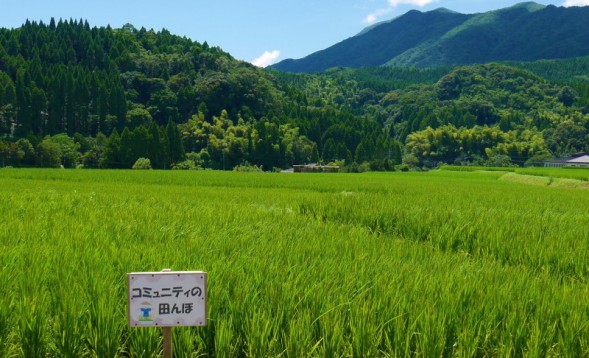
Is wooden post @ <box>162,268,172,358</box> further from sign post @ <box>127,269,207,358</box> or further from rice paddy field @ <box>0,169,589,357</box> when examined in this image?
rice paddy field @ <box>0,169,589,357</box>

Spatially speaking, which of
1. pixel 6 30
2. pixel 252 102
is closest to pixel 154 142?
pixel 252 102

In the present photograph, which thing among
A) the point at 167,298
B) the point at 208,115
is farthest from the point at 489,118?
the point at 167,298

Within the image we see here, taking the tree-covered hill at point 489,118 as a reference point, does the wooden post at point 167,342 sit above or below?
below

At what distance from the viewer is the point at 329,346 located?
2.44 metres

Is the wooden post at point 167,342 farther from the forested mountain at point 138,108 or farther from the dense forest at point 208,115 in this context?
the forested mountain at point 138,108

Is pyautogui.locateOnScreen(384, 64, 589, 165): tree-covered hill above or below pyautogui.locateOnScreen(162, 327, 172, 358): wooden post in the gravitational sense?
above

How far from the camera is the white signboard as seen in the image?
7.06 ft

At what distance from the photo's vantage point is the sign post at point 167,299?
2.15 m

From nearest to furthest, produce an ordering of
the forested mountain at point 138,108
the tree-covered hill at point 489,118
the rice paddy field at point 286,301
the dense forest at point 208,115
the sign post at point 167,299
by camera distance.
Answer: the sign post at point 167,299 < the rice paddy field at point 286,301 < the forested mountain at point 138,108 < the dense forest at point 208,115 < the tree-covered hill at point 489,118

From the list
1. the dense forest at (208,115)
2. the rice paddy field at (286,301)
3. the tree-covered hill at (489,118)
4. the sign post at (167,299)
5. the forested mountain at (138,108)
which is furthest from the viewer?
the tree-covered hill at (489,118)

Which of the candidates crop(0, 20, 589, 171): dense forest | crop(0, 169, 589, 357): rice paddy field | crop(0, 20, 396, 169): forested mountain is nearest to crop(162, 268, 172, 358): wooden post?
crop(0, 169, 589, 357): rice paddy field

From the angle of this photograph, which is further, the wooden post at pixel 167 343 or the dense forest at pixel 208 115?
the dense forest at pixel 208 115

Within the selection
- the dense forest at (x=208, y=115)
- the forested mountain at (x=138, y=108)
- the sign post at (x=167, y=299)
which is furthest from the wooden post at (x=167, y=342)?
the forested mountain at (x=138, y=108)

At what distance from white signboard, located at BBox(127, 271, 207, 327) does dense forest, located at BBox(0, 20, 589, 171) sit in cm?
6300
